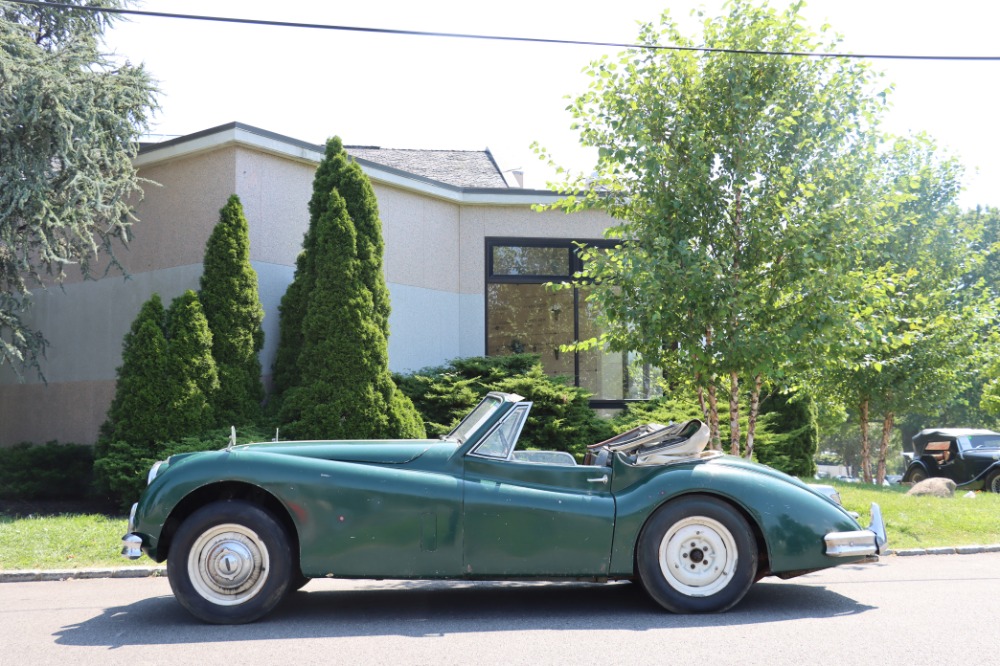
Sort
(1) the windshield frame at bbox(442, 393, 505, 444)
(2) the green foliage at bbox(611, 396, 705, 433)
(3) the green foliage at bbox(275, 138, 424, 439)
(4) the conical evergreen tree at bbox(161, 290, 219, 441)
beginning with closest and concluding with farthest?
(1) the windshield frame at bbox(442, 393, 505, 444), (4) the conical evergreen tree at bbox(161, 290, 219, 441), (3) the green foliage at bbox(275, 138, 424, 439), (2) the green foliage at bbox(611, 396, 705, 433)

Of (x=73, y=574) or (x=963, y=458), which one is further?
(x=963, y=458)

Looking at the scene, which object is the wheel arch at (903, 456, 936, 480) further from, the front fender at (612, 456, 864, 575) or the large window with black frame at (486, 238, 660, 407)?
the front fender at (612, 456, 864, 575)

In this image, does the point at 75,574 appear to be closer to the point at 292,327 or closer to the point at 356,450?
the point at 356,450

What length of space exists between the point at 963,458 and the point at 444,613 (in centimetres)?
1949

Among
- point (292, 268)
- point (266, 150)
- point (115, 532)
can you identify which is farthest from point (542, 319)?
point (115, 532)

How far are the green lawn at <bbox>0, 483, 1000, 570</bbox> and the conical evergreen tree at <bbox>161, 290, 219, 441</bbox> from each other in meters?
1.33

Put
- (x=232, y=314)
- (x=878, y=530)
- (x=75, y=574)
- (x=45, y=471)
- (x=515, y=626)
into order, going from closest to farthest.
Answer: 1. (x=515, y=626)
2. (x=878, y=530)
3. (x=75, y=574)
4. (x=232, y=314)
5. (x=45, y=471)

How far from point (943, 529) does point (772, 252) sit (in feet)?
12.7

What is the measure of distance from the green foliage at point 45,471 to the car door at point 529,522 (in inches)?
318

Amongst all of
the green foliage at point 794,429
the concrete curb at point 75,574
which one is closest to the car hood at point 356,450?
the concrete curb at point 75,574

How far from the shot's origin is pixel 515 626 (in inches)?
235

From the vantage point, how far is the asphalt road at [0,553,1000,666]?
16.9 feet

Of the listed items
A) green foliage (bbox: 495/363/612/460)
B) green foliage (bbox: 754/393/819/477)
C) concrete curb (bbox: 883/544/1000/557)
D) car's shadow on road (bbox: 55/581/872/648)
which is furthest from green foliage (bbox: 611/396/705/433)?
car's shadow on road (bbox: 55/581/872/648)

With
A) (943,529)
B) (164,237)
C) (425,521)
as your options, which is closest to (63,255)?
(164,237)
